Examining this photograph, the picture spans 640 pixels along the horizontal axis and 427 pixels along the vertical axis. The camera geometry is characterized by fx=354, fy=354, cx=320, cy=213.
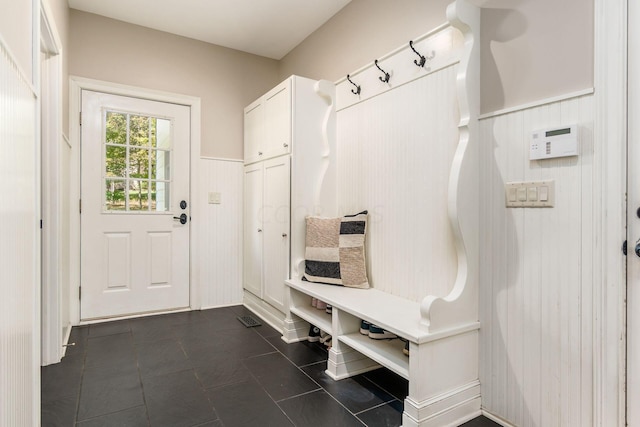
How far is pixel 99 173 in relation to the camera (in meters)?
3.03

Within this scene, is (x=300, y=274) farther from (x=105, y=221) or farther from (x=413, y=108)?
(x=105, y=221)

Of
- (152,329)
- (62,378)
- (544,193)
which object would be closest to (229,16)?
(152,329)

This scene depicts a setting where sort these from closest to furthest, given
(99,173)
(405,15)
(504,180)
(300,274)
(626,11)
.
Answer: (626,11) → (504,180) → (405,15) → (300,274) → (99,173)

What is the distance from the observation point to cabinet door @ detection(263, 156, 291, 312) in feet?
9.07

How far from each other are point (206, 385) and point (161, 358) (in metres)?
0.53

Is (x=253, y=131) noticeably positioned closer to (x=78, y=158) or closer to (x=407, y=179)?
(x=78, y=158)

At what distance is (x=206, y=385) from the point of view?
6.46 feet

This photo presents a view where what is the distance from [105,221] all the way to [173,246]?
1.96 ft

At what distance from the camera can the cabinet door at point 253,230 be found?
3236 millimetres

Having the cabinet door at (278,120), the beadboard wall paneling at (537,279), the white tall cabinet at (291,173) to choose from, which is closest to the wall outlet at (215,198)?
the white tall cabinet at (291,173)

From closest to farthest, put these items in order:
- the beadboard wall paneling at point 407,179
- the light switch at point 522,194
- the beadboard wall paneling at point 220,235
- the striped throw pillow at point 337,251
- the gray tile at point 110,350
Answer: the light switch at point 522,194
the beadboard wall paneling at point 407,179
the gray tile at point 110,350
the striped throw pillow at point 337,251
the beadboard wall paneling at point 220,235

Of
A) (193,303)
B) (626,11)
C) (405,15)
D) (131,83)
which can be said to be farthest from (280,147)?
(626,11)

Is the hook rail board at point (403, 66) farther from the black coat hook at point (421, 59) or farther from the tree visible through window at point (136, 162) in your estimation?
the tree visible through window at point (136, 162)

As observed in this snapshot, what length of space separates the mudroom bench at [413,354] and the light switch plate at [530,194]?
628mm
